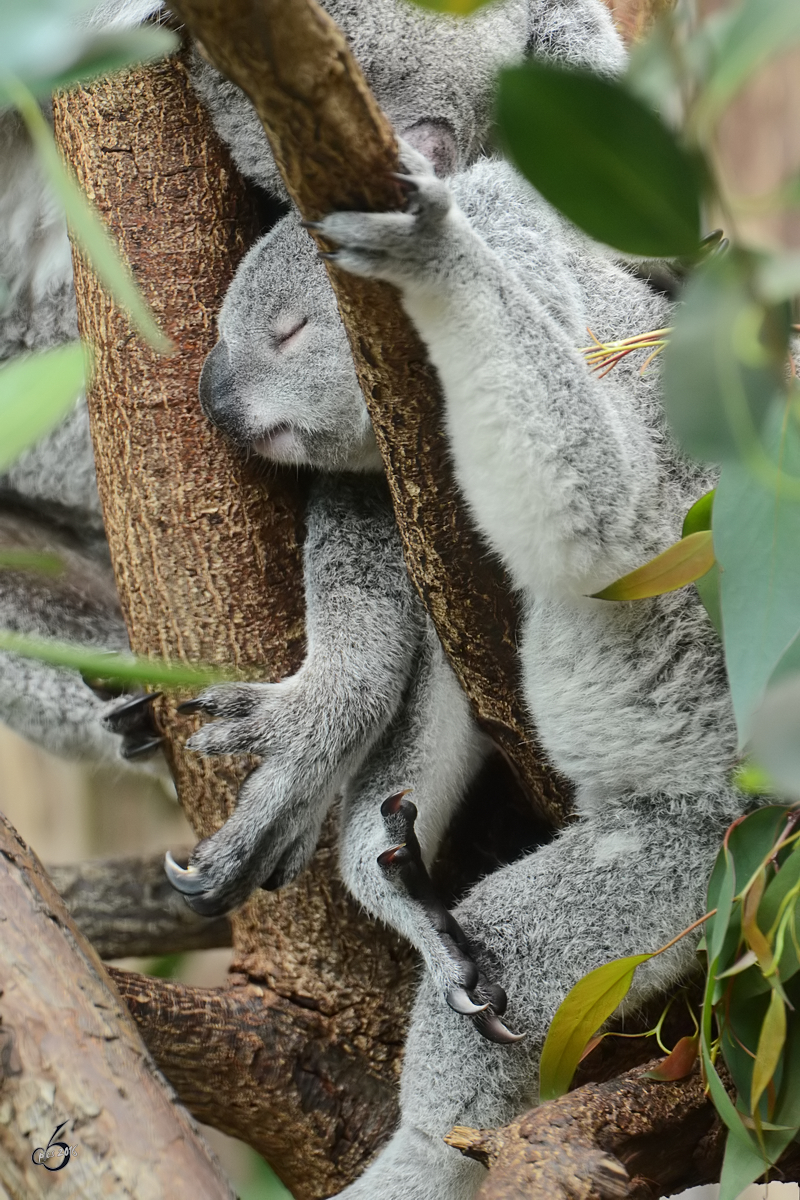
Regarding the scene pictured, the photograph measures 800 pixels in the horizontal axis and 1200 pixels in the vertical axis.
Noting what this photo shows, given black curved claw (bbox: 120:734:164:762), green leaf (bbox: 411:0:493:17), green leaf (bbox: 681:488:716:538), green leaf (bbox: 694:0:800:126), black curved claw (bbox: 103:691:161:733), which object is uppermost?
green leaf (bbox: 411:0:493:17)

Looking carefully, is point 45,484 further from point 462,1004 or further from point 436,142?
point 462,1004

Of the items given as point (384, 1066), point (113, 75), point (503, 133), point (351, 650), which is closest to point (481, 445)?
point (351, 650)

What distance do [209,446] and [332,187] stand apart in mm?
778

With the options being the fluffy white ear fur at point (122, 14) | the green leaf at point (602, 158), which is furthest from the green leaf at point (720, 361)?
the fluffy white ear fur at point (122, 14)

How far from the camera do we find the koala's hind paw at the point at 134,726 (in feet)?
6.07

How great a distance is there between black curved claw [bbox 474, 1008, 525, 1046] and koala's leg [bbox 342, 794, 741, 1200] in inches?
1.6

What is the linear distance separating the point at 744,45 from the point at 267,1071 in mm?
1586

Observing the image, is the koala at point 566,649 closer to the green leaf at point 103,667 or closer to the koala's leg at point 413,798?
the koala's leg at point 413,798

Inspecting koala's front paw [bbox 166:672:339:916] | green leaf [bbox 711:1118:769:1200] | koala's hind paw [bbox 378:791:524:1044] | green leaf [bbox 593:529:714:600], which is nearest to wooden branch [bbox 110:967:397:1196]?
koala's front paw [bbox 166:672:339:916]

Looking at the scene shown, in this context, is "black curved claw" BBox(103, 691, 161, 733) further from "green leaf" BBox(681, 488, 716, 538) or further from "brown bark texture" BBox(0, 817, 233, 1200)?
"green leaf" BBox(681, 488, 716, 538)

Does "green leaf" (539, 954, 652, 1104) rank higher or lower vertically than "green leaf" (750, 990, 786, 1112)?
lower

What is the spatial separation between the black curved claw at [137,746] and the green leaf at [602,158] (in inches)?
59.4

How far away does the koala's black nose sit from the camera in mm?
1513

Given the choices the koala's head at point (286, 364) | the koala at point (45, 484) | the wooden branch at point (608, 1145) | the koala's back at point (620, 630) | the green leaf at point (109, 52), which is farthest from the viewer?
the koala at point (45, 484)
